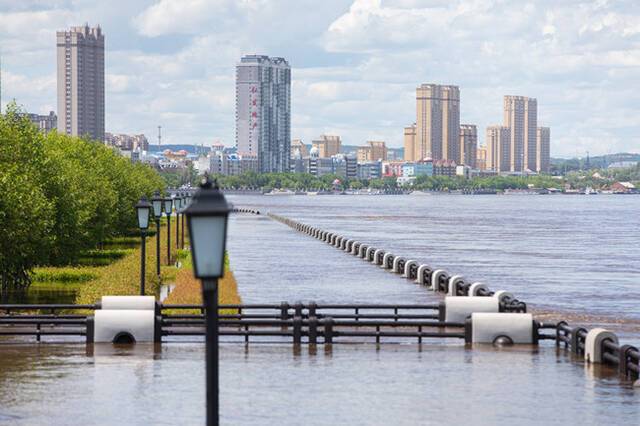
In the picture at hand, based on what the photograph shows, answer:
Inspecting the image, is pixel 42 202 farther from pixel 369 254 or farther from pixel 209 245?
pixel 209 245

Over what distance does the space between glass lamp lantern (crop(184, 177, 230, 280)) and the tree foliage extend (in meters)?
37.1

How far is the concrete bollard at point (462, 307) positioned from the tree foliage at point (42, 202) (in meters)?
20.4

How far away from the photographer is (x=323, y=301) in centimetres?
4966

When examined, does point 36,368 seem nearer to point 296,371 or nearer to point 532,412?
point 296,371

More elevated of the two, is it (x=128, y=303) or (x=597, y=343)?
(x=128, y=303)

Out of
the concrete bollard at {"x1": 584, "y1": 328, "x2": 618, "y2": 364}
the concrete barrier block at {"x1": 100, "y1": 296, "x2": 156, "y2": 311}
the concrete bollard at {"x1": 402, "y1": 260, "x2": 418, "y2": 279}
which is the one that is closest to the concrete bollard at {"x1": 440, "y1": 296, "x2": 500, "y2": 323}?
the concrete bollard at {"x1": 584, "y1": 328, "x2": 618, "y2": 364}

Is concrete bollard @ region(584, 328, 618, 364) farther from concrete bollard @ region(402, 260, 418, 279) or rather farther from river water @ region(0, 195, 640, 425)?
concrete bollard @ region(402, 260, 418, 279)

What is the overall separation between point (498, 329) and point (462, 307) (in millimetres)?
3140

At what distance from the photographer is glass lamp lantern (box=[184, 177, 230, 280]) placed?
41.0 feet

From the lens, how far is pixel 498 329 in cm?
3173

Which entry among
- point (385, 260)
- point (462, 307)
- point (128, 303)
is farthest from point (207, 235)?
point (385, 260)

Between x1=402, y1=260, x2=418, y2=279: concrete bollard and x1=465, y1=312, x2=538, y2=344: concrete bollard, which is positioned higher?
x1=465, y1=312, x2=538, y2=344: concrete bollard

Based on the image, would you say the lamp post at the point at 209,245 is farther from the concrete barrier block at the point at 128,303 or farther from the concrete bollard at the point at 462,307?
the concrete bollard at the point at 462,307

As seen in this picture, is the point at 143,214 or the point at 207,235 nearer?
the point at 207,235
